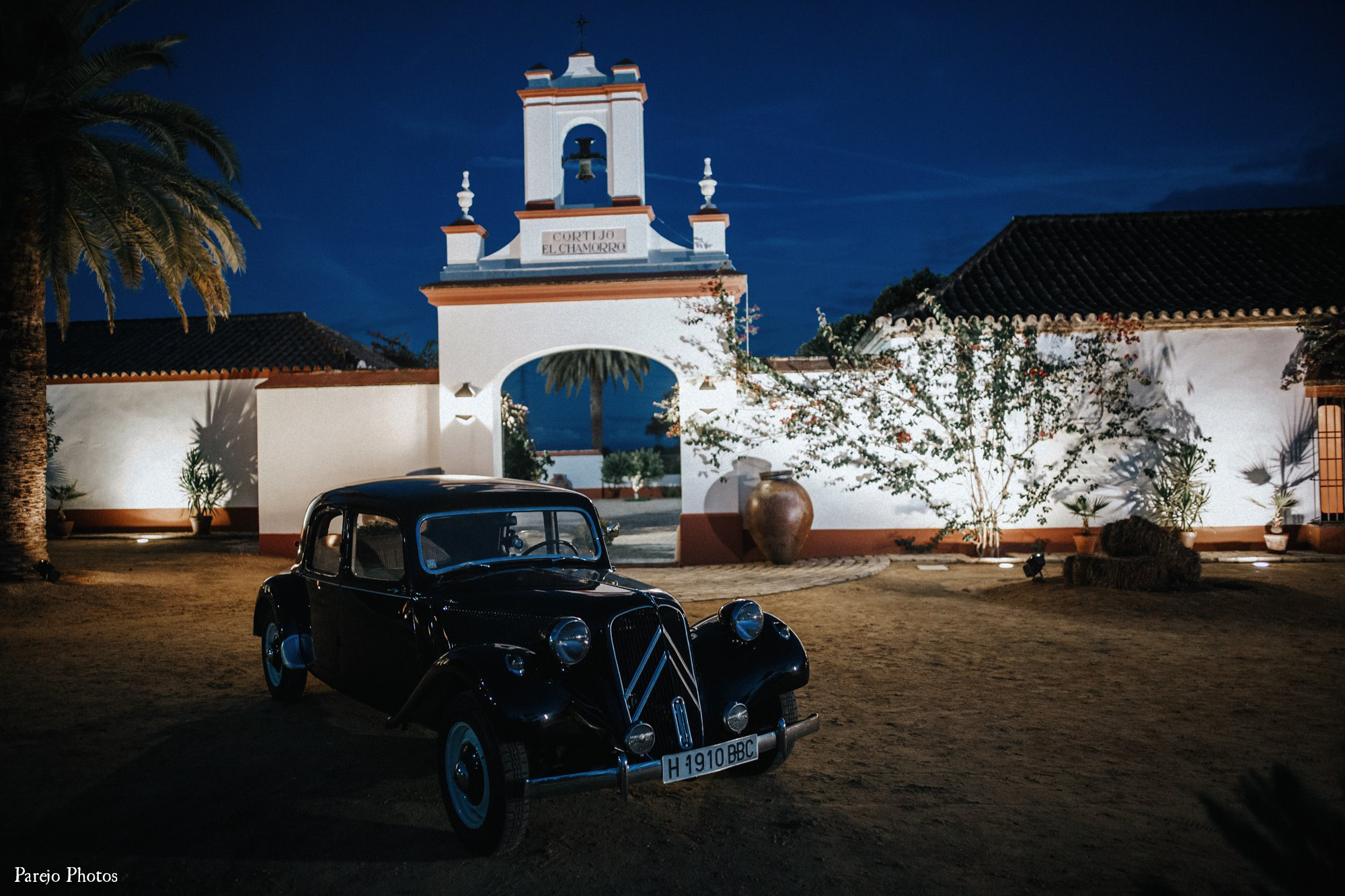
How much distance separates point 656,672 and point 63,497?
1705cm

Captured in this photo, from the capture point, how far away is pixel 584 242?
11.5 m

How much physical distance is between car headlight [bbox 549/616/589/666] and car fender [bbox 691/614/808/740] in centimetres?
56

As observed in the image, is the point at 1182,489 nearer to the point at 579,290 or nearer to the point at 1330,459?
the point at 1330,459

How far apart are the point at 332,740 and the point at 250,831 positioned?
114 cm

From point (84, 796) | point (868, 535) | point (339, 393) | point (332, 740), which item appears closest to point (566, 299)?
point (339, 393)

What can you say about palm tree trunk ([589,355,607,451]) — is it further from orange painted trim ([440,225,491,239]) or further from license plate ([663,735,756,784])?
license plate ([663,735,756,784])

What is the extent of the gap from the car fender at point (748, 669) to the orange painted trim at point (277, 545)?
975cm

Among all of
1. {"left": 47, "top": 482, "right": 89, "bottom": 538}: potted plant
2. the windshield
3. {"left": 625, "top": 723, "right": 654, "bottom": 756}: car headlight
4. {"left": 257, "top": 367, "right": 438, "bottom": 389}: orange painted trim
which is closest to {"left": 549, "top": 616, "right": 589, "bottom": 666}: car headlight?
{"left": 625, "top": 723, "right": 654, "bottom": 756}: car headlight

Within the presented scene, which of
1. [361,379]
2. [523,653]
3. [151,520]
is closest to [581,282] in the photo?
[361,379]

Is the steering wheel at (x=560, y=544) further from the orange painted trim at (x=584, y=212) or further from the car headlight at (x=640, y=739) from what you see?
the orange painted trim at (x=584, y=212)

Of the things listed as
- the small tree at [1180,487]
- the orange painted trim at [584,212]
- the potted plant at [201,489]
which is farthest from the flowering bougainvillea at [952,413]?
the potted plant at [201,489]

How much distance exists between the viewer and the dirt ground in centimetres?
307

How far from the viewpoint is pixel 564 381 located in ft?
85.3

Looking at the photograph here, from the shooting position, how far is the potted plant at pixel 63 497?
51.8 ft
